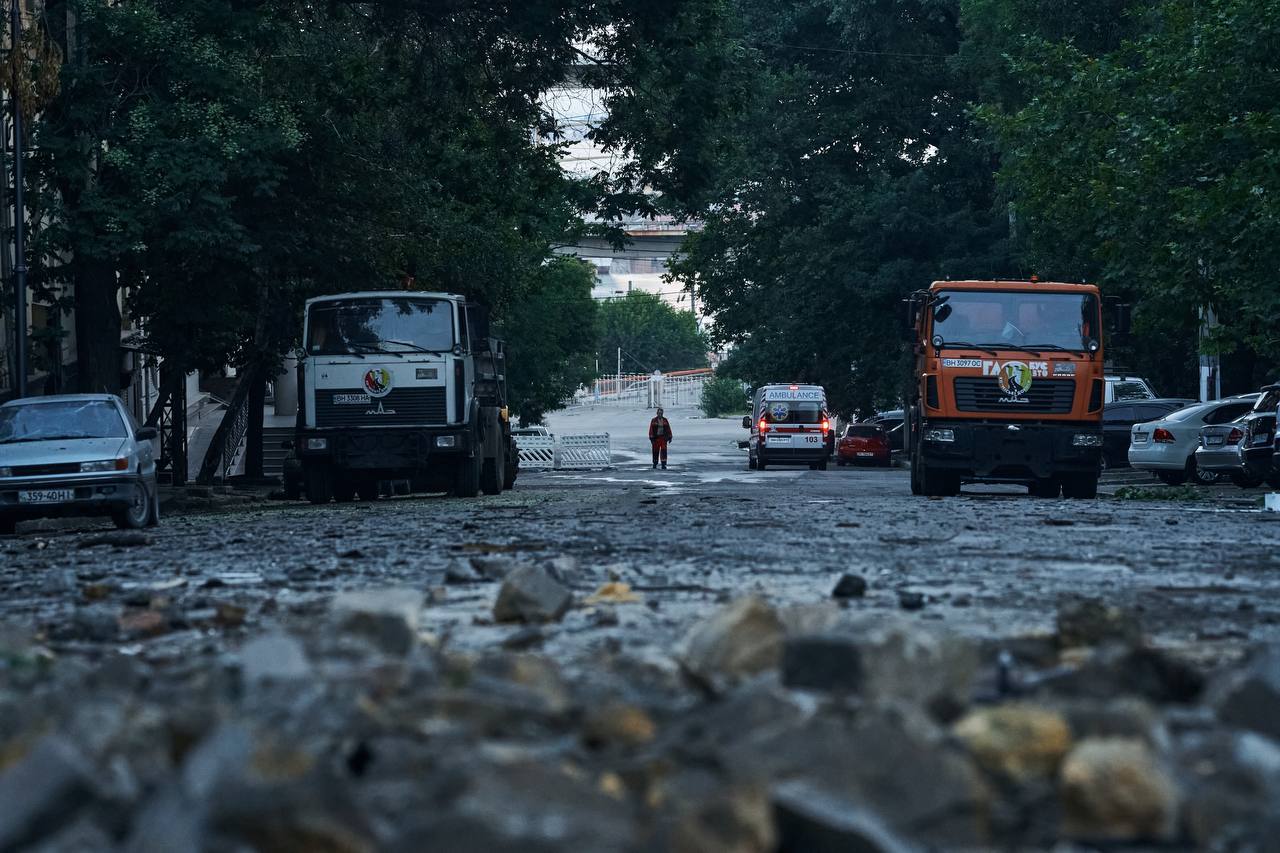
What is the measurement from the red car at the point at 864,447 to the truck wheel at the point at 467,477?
29976 mm

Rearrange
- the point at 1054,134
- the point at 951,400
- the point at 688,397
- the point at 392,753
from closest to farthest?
1. the point at 392,753
2. the point at 951,400
3. the point at 1054,134
4. the point at 688,397

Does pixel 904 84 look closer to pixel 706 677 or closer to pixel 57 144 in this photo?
pixel 57 144

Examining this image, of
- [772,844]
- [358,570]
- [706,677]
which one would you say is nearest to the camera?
[772,844]

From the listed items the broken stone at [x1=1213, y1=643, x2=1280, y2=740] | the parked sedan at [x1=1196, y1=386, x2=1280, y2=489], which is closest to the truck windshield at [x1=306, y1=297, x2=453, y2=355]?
the parked sedan at [x1=1196, y1=386, x2=1280, y2=489]

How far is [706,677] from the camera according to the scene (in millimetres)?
4250

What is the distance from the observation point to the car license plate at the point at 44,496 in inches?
684

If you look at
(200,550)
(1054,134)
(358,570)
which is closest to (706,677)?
(358,570)

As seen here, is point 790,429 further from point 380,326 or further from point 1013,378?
point 1013,378

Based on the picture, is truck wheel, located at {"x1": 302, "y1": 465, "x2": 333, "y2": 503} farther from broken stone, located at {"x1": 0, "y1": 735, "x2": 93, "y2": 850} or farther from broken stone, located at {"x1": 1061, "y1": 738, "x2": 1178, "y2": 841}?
broken stone, located at {"x1": 1061, "y1": 738, "x2": 1178, "y2": 841}

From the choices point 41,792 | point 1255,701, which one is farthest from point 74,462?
point 1255,701

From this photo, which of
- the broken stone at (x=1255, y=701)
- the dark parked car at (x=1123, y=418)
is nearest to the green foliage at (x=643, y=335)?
the dark parked car at (x=1123, y=418)

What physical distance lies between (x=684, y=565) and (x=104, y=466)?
34.4 feet

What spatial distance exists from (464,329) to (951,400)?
6.90 meters

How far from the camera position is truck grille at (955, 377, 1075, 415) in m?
22.1
